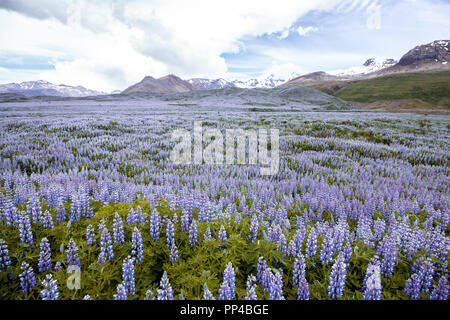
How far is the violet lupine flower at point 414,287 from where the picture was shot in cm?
222

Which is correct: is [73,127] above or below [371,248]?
above

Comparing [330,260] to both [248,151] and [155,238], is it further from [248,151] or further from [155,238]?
[248,151]

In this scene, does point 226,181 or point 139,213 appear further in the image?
point 226,181

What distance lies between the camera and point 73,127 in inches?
532

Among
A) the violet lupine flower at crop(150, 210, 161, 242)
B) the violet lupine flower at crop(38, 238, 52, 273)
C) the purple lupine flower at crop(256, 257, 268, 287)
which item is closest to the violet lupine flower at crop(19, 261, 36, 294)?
the violet lupine flower at crop(38, 238, 52, 273)

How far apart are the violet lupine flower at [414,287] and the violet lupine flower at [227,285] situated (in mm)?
1746

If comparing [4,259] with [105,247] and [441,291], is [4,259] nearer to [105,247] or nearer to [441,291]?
[105,247]

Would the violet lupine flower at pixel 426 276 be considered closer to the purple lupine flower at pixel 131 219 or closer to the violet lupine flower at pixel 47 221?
the purple lupine flower at pixel 131 219

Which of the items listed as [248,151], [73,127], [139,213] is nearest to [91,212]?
[139,213]

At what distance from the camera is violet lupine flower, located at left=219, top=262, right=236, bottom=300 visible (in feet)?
6.61

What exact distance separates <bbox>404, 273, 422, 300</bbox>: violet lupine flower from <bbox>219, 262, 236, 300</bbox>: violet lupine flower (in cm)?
175

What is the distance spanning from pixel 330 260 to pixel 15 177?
6.15 m

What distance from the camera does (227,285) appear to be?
2.00 m
